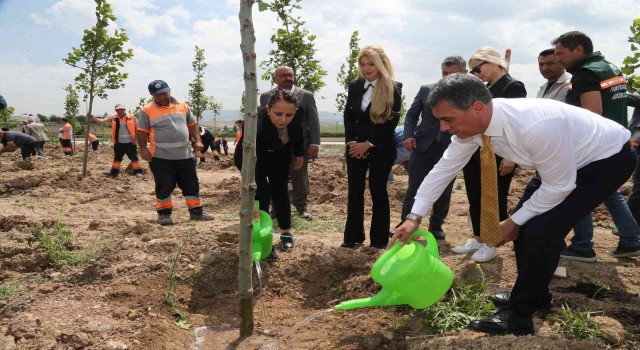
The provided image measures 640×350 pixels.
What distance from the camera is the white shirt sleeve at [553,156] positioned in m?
2.04

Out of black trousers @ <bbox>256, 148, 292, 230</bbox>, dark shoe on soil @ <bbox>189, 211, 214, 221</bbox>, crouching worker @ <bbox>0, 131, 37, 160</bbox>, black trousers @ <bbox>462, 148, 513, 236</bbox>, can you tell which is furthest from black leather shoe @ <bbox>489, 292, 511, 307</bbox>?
crouching worker @ <bbox>0, 131, 37, 160</bbox>

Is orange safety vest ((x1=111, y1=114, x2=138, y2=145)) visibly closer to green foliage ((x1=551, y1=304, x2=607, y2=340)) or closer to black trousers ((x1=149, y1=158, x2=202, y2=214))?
black trousers ((x1=149, y1=158, x2=202, y2=214))

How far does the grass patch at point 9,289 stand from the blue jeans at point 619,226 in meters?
4.33

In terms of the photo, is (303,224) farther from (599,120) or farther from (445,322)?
(599,120)

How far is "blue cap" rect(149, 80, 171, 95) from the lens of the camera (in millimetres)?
5059

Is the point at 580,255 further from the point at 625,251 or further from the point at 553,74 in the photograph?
the point at 553,74

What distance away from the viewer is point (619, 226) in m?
3.79

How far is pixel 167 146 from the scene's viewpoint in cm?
523

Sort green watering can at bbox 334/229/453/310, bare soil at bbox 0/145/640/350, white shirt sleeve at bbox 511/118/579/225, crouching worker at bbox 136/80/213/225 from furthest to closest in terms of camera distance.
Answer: crouching worker at bbox 136/80/213/225 → bare soil at bbox 0/145/640/350 → green watering can at bbox 334/229/453/310 → white shirt sleeve at bbox 511/118/579/225

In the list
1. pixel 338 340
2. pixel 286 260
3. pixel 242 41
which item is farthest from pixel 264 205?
pixel 242 41

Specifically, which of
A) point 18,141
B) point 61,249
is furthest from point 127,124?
point 61,249

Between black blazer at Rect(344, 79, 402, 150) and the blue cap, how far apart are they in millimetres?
2283

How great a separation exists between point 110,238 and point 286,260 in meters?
1.93

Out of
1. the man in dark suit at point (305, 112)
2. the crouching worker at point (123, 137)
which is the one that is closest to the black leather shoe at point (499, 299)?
the man in dark suit at point (305, 112)
